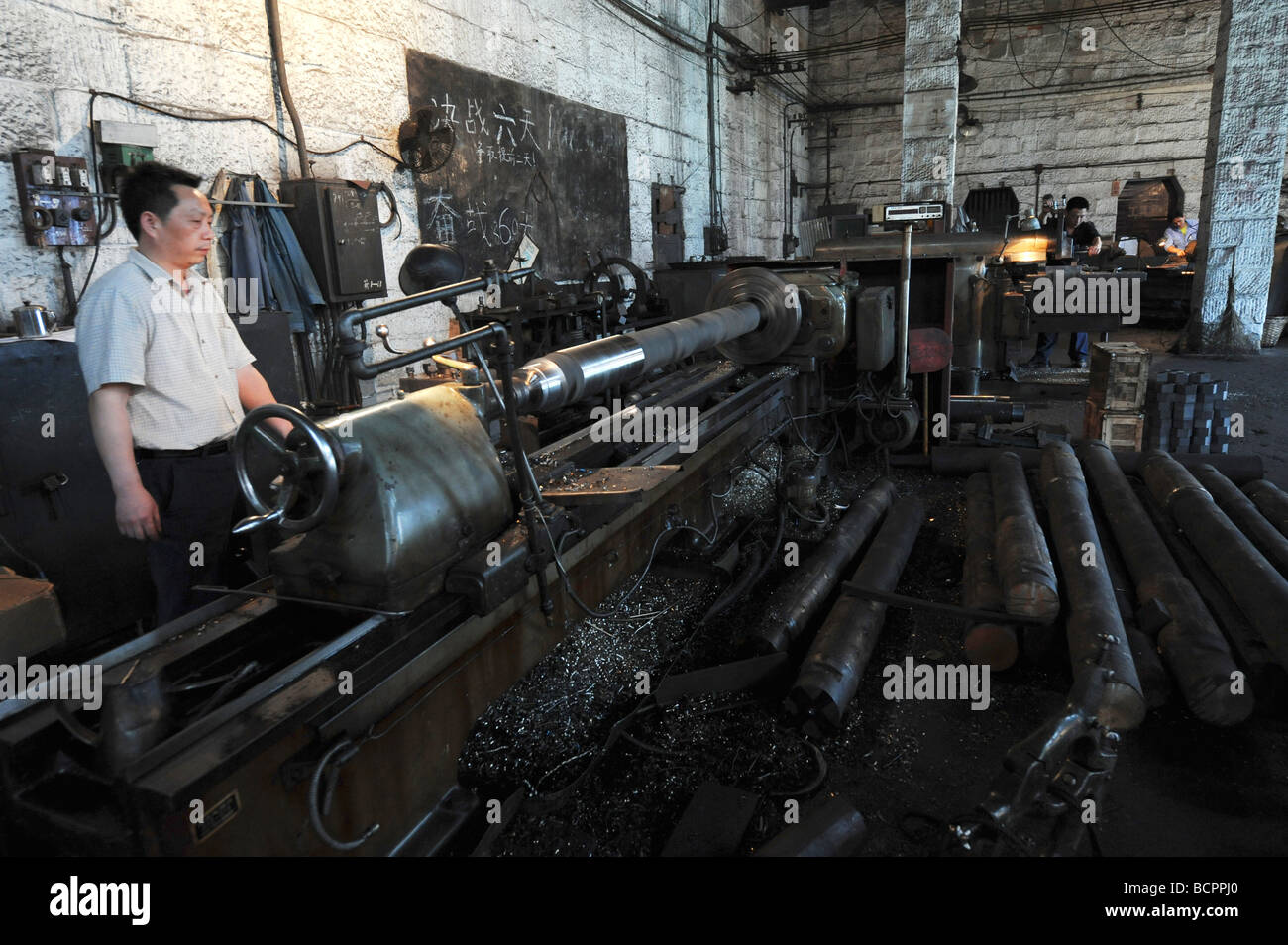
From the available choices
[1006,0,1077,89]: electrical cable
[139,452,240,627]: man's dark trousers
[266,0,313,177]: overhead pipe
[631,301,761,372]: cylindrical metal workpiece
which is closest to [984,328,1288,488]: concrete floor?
[631,301,761,372]: cylindrical metal workpiece

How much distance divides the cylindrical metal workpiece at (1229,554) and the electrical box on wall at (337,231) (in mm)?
3820

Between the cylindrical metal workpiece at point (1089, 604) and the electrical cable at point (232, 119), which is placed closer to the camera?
the cylindrical metal workpiece at point (1089, 604)

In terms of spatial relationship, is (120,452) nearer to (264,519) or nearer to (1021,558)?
(264,519)

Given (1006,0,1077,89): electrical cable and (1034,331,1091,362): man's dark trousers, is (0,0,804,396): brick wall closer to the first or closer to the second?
(1034,331,1091,362): man's dark trousers

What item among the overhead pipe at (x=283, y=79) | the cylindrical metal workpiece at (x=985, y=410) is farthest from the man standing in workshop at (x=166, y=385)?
the cylindrical metal workpiece at (x=985, y=410)

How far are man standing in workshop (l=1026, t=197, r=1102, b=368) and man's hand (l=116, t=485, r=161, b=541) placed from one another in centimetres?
721

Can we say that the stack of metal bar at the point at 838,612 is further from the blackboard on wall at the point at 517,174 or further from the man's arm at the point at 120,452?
the blackboard on wall at the point at 517,174

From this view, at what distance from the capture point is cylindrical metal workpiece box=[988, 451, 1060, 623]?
2.46 meters

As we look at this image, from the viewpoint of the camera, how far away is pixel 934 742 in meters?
→ 2.25

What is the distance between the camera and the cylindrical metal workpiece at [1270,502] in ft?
10.3

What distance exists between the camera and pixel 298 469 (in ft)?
4.42

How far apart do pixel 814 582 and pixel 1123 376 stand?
2.70 m

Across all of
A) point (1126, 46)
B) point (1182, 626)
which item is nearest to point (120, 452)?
point (1182, 626)

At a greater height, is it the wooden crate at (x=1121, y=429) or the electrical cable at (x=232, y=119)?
the electrical cable at (x=232, y=119)
